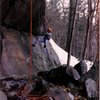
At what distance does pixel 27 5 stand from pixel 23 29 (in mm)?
681

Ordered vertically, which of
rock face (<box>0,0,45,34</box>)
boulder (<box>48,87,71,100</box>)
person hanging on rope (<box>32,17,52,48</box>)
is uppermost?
rock face (<box>0,0,45,34</box>)

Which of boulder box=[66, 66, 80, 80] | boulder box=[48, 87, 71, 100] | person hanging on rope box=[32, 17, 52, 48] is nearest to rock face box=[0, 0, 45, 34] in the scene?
person hanging on rope box=[32, 17, 52, 48]

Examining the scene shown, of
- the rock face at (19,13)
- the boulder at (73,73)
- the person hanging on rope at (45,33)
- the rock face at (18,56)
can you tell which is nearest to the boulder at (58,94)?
the boulder at (73,73)

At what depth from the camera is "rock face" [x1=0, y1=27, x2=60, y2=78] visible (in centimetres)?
728

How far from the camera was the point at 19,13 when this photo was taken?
26.9ft

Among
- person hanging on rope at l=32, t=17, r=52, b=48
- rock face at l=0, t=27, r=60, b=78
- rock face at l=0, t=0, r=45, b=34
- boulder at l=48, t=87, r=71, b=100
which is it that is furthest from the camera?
person hanging on rope at l=32, t=17, r=52, b=48

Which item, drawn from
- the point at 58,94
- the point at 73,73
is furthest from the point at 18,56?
the point at 58,94

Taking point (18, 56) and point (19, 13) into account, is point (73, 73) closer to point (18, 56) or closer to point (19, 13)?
point (18, 56)

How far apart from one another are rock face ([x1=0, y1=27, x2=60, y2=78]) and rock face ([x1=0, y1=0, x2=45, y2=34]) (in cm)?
18

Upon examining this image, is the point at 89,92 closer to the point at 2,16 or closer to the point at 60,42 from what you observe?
the point at 2,16

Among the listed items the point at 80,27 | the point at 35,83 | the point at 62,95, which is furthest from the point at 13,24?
the point at 80,27

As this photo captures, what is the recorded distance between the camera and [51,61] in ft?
29.6

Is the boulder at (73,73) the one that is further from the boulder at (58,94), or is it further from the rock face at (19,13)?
the rock face at (19,13)

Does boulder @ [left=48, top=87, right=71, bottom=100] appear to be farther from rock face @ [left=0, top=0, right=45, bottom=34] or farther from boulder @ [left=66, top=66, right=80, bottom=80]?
rock face @ [left=0, top=0, right=45, bottom=34]
